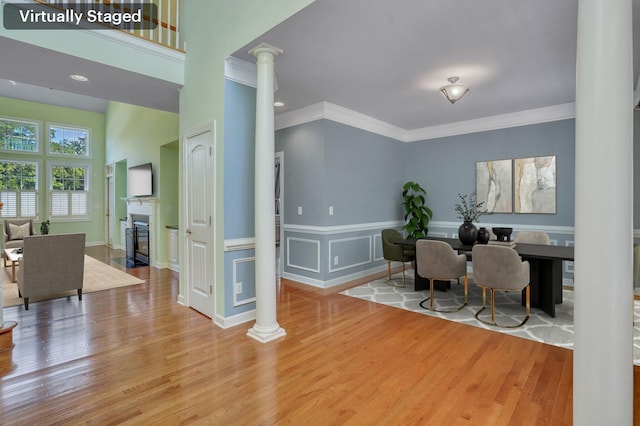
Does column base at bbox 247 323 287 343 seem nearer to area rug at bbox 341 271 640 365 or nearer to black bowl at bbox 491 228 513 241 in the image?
area rug at bbox 341 271 640 365

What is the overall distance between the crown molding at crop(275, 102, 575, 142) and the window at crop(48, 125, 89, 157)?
23.1 ft

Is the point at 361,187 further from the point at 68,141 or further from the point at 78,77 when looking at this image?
the point at 68,141

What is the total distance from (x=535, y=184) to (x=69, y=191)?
10937mm

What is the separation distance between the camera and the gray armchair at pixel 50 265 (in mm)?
3812

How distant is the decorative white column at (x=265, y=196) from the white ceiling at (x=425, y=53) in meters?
0.25

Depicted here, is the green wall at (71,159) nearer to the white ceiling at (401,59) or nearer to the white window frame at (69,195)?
the white window frame at (69,195)

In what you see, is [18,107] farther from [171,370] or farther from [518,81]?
[518,81]

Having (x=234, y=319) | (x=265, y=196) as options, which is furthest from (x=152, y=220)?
(x=265, y=196)

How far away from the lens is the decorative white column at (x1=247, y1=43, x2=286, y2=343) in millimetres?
3086

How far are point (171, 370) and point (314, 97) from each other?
3.63 m

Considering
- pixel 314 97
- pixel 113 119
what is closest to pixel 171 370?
pixel 314 97

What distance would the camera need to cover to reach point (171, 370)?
98.0 inches

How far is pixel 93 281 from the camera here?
5207 millimetres

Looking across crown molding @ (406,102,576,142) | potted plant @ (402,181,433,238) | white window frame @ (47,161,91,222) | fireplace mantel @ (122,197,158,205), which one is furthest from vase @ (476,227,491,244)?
white window frame @ (47,161,91,222)
